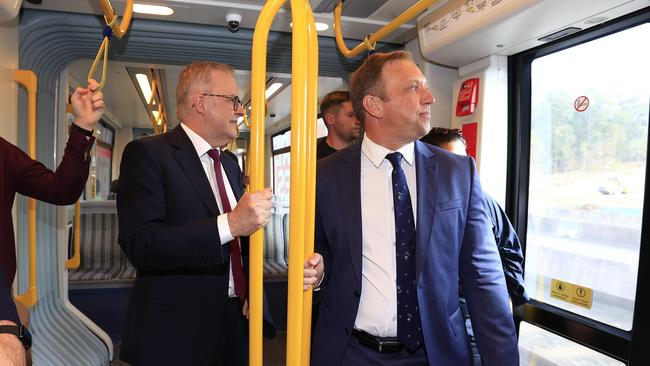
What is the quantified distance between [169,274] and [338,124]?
6.41ft

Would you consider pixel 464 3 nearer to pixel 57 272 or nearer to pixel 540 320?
pixel 540 320

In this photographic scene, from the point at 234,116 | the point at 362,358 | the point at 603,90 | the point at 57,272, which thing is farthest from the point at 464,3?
the point at 57,272

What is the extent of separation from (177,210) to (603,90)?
7.41 ft

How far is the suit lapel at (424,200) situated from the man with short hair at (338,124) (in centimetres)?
168

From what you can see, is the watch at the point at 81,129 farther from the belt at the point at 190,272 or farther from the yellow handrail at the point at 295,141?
the yellow handrail at the point at 295,141

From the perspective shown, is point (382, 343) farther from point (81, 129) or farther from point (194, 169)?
point (81, 129)

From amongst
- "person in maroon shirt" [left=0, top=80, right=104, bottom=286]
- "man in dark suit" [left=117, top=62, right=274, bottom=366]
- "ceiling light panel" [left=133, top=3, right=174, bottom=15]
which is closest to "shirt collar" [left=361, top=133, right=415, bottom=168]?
"man in dark suit" [left=117, top=62, right=274, bottom=366]

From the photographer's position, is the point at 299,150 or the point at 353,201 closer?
the point at 299,150

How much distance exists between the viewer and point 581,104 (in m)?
2.64

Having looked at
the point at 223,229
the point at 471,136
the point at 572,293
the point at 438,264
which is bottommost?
the point at 572,293

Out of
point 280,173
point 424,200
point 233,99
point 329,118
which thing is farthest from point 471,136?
point 280,173

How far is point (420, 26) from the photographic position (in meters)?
3.18

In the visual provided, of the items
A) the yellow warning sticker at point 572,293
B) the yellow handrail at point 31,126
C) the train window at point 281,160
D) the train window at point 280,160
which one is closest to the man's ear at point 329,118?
the yellow warning sticker at point 572,293

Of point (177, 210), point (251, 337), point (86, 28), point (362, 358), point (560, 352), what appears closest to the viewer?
point (251, 337)
